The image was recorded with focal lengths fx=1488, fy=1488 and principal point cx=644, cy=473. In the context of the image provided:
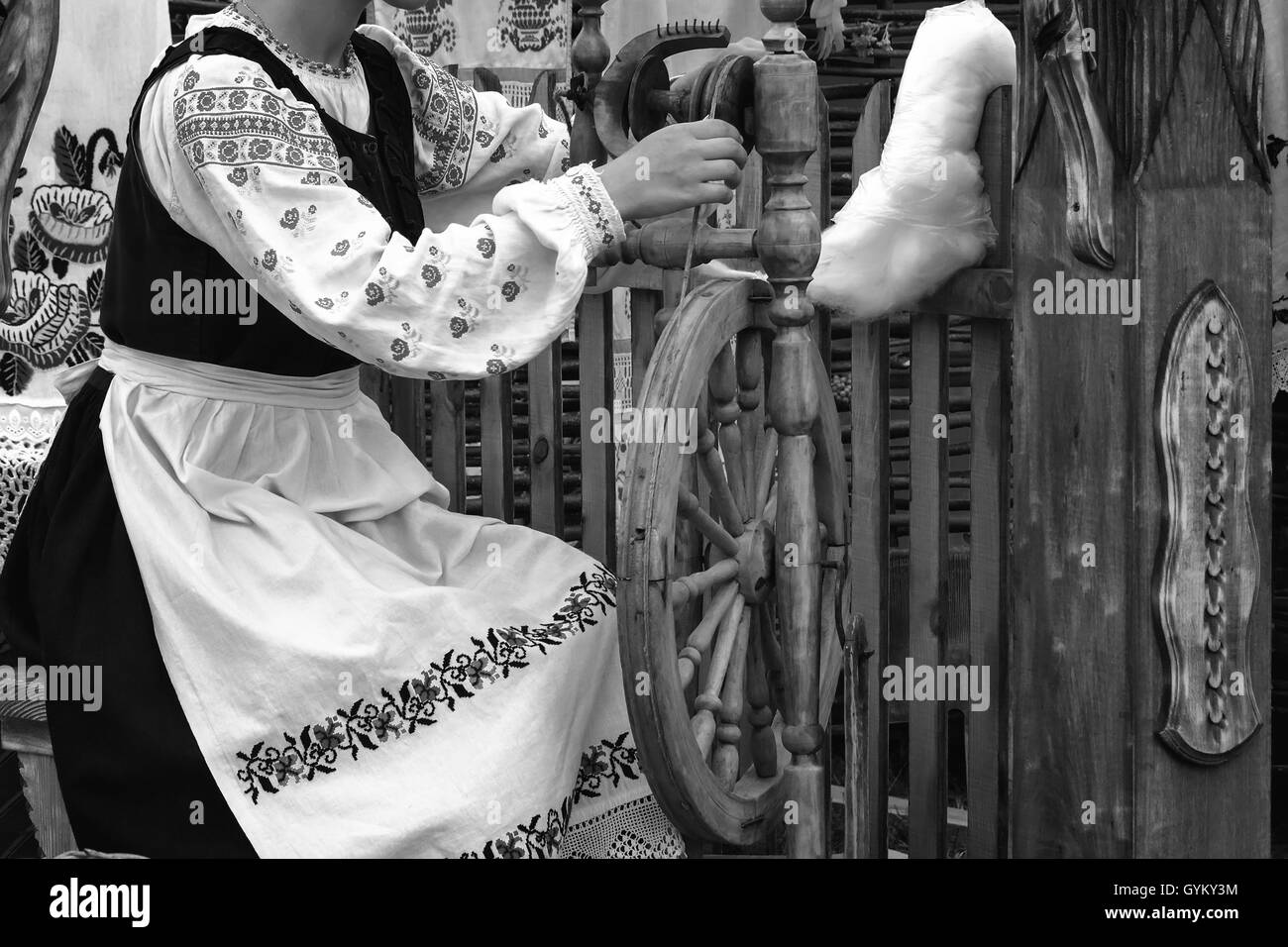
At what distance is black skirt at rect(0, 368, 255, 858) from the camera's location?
1.82 m

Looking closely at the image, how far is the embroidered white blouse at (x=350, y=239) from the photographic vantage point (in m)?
1.81

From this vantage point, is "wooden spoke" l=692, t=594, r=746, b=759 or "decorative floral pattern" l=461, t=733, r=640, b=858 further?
"wooden spoke" l=692, t=594, r=746, b=759

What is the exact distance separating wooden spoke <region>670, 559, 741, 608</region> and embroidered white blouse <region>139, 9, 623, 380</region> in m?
0.35

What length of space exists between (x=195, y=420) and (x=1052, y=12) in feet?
3.99

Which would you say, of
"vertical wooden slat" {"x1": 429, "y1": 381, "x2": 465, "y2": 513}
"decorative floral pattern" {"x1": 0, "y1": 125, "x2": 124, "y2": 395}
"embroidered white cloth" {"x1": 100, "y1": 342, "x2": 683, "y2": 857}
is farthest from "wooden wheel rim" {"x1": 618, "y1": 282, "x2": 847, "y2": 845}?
"decorative floral pattern" {"x1": 0, "y1": 125, "x2": 124, "y2": 395}

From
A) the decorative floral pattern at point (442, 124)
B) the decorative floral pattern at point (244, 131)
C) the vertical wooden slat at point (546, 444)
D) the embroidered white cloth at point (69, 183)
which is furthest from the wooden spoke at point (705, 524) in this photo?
the embroidered white cloth at point (69, 183)

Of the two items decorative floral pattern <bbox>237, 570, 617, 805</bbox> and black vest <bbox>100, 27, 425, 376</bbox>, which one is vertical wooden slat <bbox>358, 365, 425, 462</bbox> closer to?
black vest <bbox>100, 27, 425, 376</bbox>

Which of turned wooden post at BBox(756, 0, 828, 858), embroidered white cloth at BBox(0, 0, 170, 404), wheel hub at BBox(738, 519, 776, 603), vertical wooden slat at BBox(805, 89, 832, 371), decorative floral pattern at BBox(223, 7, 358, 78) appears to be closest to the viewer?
turned wooden post at BBox(756, 0, 828, 858)

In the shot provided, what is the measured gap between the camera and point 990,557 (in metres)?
2.46

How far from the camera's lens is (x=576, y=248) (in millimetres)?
1839

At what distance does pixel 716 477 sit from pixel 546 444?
3.09ft

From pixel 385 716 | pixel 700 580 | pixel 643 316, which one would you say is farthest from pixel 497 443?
pixel 385 716

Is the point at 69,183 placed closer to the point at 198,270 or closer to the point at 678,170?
the point at 198,270

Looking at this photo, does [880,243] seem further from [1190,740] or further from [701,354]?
[1190,740]
